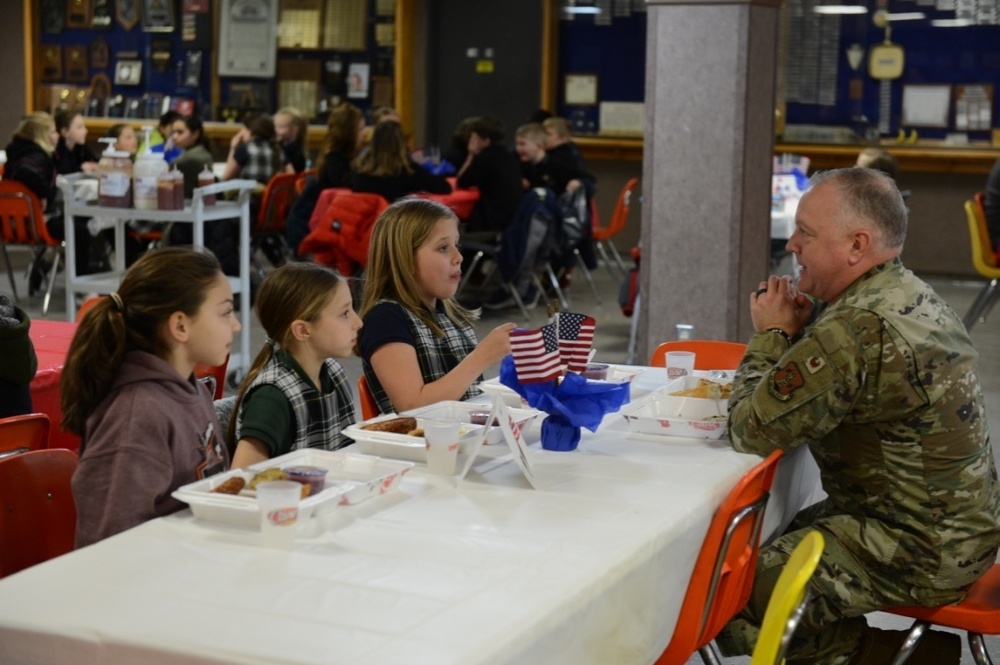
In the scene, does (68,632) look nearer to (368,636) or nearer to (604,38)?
(368,636)

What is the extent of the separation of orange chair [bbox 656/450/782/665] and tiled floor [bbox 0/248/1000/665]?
322 centimetres

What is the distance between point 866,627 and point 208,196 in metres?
4.39

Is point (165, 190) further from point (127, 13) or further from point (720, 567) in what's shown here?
point (127, 13)

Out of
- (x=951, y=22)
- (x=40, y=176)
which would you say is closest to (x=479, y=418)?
(x=40, y=176)

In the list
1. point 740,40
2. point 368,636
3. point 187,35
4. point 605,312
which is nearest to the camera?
point 368,636

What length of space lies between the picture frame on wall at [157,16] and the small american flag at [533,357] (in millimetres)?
11440

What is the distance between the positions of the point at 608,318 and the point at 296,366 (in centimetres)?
601

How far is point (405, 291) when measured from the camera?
3268mm

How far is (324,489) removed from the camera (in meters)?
2.24

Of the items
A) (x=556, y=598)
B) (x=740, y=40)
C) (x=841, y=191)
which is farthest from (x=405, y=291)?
(x=740, y=40)

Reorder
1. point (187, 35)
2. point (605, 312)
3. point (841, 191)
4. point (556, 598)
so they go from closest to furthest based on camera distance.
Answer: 1. point (556, 598)
2. point (841, 191)
3. point (605, 312)
4. point (187, 35)

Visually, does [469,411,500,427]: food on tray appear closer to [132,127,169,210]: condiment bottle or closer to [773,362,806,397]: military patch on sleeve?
[773,362,806,397]: military patch on sleeve

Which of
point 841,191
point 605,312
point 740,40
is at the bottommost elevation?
point 605,312

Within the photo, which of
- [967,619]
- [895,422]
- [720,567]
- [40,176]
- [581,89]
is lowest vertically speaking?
[967,619]
